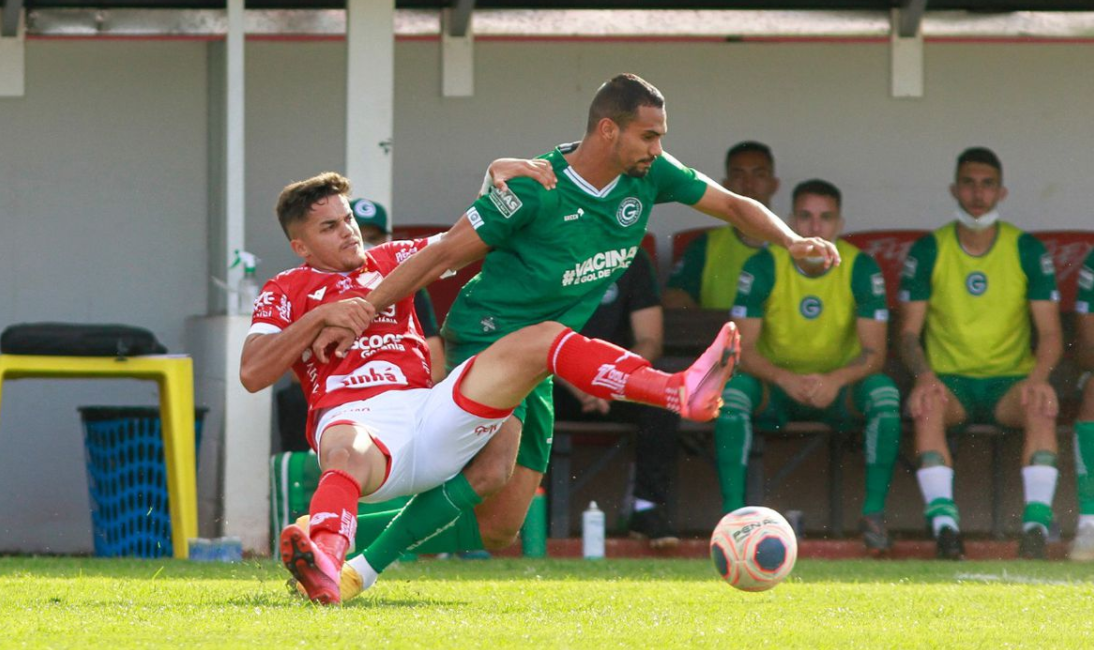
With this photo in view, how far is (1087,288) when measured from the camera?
9023 mm

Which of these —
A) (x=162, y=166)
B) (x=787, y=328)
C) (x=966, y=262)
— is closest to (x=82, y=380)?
(x=162, y=166)

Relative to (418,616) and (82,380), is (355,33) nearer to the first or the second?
(82,380)

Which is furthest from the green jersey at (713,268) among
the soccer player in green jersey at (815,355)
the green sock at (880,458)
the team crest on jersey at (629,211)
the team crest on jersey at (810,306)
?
the team crest on jersey at (629,211)

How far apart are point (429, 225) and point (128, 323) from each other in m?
1.63

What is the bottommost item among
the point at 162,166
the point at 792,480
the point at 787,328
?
the point at 792,480

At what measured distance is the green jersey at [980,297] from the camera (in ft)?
29.4

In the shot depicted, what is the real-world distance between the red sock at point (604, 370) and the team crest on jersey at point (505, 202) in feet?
1.69

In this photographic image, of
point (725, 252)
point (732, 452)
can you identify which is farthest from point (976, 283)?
point (732, 452)

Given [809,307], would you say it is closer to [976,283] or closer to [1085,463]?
[976,283]

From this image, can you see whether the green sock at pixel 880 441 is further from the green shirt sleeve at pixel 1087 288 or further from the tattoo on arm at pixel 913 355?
the green shirt sleeve at pixel 1087 288

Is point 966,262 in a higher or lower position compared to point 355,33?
lower

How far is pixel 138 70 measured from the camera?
32.1 ft

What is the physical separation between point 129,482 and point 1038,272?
14.4 ft

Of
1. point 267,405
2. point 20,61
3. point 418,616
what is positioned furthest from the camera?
point 20,61
